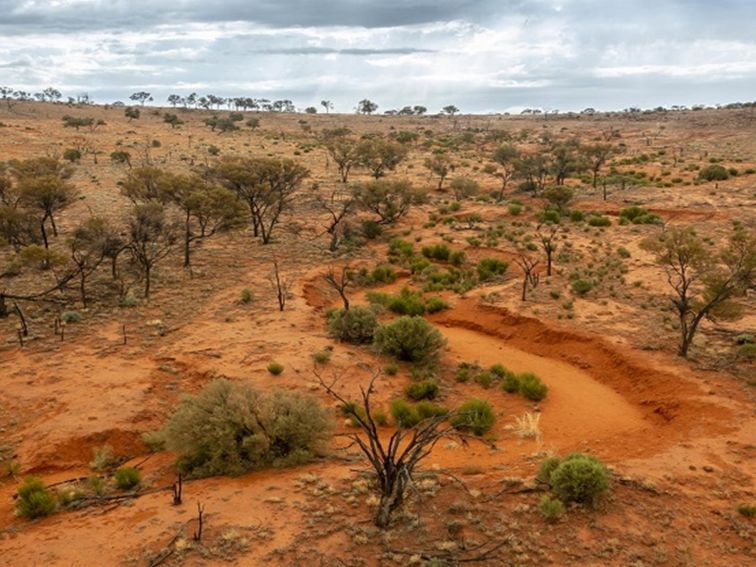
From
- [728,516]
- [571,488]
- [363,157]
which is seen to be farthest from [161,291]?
[363,157]

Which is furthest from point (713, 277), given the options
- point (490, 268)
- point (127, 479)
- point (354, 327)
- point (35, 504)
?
point (35, 504)

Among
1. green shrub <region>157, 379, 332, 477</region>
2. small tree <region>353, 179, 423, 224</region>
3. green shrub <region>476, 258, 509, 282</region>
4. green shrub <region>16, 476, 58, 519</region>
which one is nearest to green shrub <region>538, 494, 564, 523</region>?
green shrub <region>157, 379, 332, 477</region>

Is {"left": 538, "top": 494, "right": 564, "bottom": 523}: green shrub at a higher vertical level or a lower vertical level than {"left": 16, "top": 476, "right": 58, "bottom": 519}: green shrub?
higher

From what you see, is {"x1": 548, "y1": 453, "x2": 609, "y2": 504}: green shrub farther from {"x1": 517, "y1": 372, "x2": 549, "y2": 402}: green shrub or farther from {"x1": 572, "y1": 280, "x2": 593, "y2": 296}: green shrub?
{"x1": 572, "y1": 280, "x2": 593, "y2": 296}: green shrub

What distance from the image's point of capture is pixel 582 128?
324ft

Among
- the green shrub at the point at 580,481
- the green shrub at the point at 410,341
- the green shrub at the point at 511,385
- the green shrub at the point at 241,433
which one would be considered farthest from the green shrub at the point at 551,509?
the green shrub at the point at 410,341

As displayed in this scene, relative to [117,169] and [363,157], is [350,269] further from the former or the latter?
[117,169]

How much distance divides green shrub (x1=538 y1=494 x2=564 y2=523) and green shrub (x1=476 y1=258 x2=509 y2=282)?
57.3ft

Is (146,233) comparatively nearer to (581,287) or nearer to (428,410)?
(428,410)

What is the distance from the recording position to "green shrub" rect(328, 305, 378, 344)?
769 inches

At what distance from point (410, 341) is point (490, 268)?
431 inches

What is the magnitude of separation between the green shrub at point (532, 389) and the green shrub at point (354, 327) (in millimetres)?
5221

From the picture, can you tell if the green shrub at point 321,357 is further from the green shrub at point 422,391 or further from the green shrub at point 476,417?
the green shrub at point 476,417

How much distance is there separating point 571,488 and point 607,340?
997 cm
